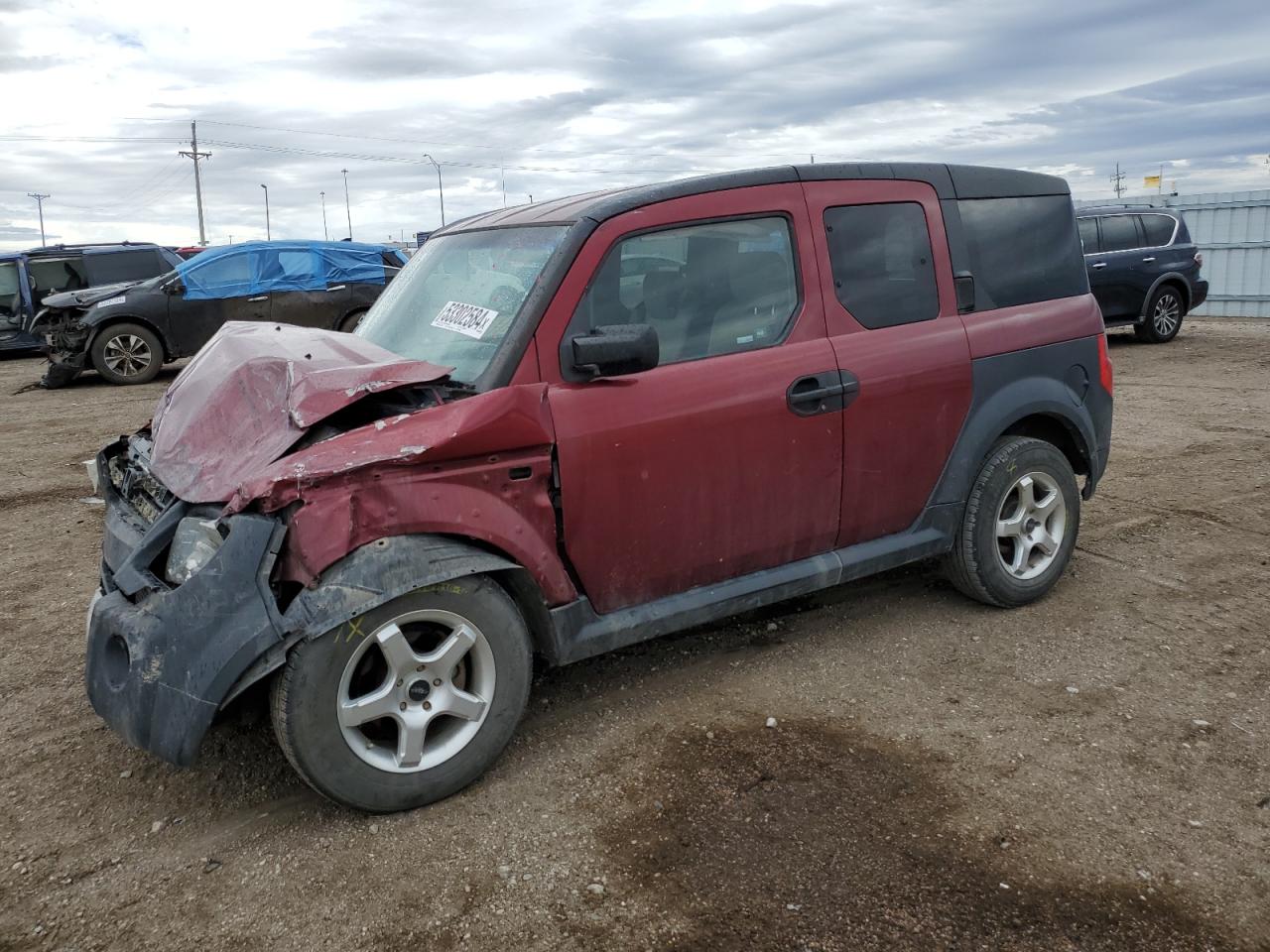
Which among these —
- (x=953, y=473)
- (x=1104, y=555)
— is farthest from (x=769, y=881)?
(x=1104, y=555)

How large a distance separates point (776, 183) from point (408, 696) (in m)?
2.29

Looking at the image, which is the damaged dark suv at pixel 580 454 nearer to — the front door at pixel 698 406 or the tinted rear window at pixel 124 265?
the front door at pixel 698 406

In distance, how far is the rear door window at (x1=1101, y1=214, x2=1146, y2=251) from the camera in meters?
13.4

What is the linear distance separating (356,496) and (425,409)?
358mm

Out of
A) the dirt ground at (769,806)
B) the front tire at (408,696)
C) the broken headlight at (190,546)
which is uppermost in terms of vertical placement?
the broken headlight at (190,546)

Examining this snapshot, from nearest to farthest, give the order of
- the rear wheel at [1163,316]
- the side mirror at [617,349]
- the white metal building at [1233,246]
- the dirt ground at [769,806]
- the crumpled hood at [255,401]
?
the dirt ground at [769,806] → the crumpled hood at [255,401] → the side mirror at [617,349] → the rear wheel at [1163,316] → the white metal building at [1233,246]

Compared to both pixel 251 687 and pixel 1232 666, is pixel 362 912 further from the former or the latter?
pixel 1232 666

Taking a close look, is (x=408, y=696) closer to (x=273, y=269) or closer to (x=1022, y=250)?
(x=1022, y=250)

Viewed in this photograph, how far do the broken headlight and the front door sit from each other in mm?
1063

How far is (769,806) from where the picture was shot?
3.02 m

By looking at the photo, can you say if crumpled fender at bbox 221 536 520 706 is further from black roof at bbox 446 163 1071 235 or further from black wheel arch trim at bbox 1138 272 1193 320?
black wheel arch trim at bbox 1138 272 1193 320

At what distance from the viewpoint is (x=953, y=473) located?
4.12 metres

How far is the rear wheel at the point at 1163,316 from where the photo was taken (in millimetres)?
13805

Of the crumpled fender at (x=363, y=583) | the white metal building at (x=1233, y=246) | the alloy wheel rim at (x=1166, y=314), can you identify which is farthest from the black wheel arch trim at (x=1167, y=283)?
the crumpled fender at (x=363, y=583)
